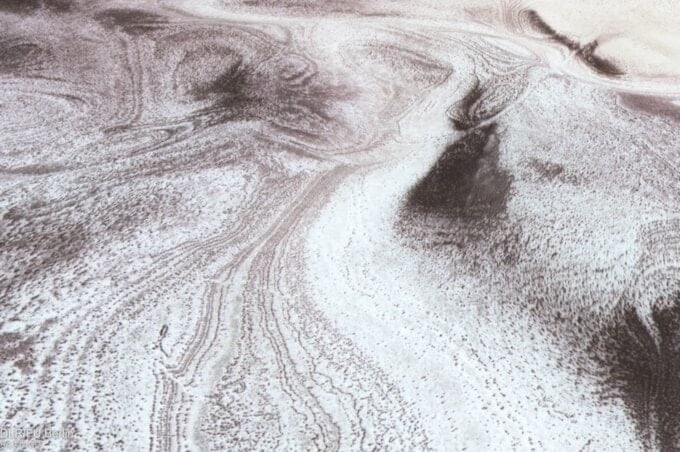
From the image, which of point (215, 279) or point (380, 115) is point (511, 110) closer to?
point (380, 115)

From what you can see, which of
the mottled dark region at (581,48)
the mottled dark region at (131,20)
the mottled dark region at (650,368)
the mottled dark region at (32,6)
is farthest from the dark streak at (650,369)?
the mottled dark region at (32,6)

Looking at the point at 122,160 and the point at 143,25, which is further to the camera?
the point at 143,25

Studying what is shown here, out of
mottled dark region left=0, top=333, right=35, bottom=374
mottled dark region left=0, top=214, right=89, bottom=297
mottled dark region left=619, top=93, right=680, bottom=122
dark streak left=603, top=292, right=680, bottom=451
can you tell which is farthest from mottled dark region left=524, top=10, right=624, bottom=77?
mottled dark region left=0, top=333, right=35, bottom=374

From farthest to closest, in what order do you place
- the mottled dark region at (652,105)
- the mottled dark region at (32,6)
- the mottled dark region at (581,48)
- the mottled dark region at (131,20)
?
the mottled dark region at (32,6)
the mottled dark region at (131,20)
the mottled dark region at (581,48)
the mottled dark region at (652,105)

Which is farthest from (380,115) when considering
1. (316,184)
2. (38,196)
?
(38,196)

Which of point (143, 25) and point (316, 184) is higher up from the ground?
point (143, 25)

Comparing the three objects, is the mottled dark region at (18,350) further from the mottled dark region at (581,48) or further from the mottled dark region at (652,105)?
the mottled dark region at (581,48)

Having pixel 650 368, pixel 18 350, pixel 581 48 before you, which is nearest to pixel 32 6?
pixel 18 350
